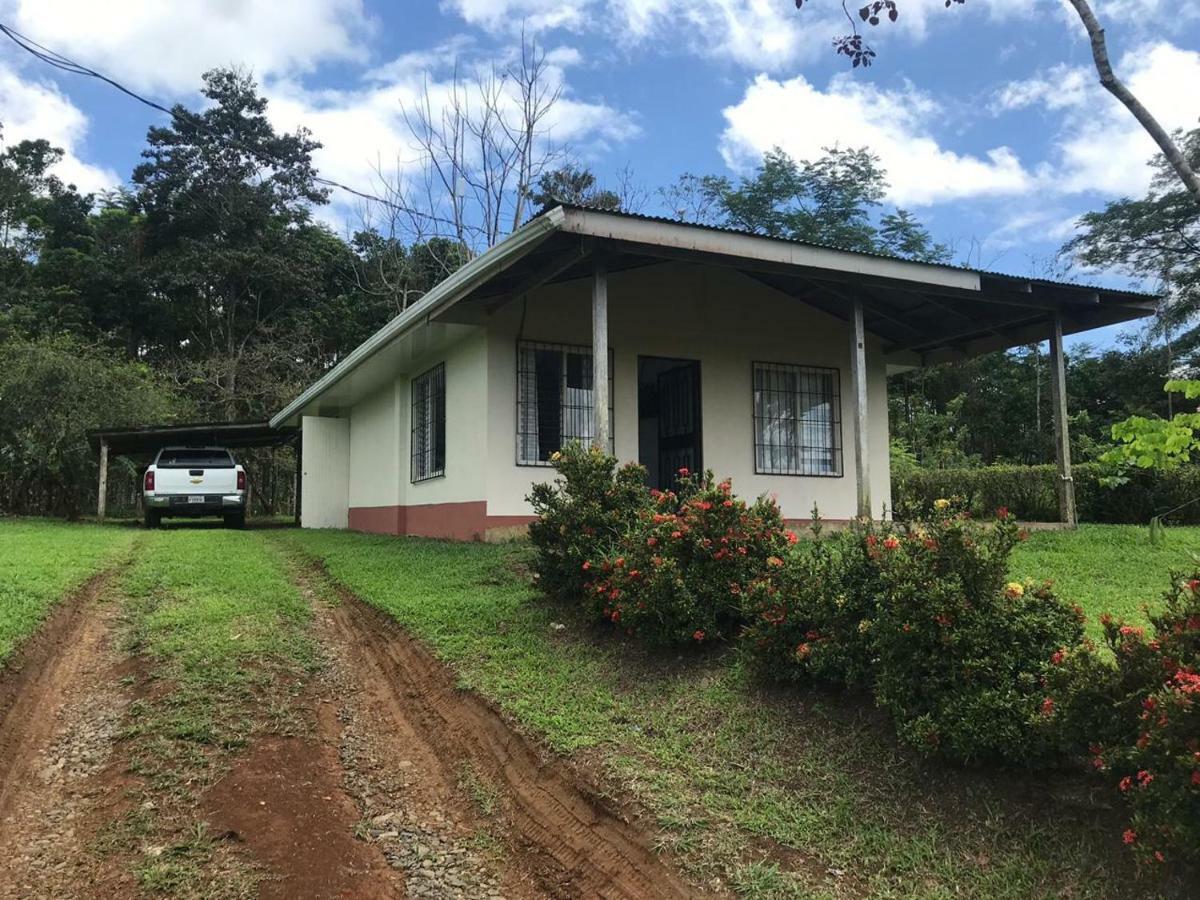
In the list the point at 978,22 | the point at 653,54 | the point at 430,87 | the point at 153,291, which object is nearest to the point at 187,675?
the point at 978,22

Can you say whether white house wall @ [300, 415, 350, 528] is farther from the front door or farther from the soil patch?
the soil patch

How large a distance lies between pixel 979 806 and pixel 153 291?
112 ft

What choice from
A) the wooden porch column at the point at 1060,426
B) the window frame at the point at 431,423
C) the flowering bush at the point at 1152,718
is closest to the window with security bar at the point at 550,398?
the window frame at the point at 431,423

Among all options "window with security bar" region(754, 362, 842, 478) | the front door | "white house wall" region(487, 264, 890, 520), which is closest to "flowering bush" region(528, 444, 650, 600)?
"white house wall" region(487, 264, 890, 520)

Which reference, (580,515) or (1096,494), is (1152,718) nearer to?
(580,515)

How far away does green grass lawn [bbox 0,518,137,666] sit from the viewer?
6.29m

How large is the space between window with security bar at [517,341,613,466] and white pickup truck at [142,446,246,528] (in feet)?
28.5

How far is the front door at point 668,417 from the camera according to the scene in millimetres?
11898

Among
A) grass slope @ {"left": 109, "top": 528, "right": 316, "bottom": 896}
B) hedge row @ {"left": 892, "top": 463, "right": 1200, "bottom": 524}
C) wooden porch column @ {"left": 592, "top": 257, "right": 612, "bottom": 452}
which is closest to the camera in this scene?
grass slope @ {"left": 109, "top": 528, "right": 316, "bottom": 896}

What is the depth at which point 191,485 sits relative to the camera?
55.8 ft

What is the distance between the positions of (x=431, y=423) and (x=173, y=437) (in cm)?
999

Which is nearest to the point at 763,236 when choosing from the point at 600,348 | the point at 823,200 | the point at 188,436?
the point at 600,348

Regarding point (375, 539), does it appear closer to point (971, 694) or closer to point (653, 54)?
point (653, 54)

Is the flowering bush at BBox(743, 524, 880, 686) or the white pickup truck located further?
the white pickup truck
